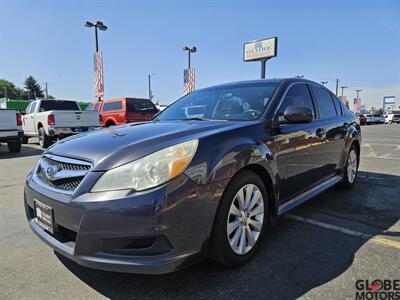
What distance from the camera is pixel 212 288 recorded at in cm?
227

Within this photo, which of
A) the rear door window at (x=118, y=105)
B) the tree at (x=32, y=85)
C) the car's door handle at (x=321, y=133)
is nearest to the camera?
the car's door handle at (x=321, y=133)

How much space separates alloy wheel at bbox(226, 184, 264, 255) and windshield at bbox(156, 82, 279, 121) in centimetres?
81

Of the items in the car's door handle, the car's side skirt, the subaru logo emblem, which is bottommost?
the car's side skirt

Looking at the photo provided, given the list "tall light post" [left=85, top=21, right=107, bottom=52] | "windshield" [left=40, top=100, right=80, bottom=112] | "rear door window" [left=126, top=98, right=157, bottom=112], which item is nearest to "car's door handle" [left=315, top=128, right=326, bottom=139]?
"rear door window" [left=126, top=98, right=157, bottom=112]

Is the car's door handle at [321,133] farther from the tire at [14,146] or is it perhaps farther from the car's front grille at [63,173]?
the tire at [14,146]

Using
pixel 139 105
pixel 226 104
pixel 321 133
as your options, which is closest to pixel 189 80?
pixel 139 105

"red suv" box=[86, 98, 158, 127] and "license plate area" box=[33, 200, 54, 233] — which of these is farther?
"red suv" box=[86, 98, 158, 127]

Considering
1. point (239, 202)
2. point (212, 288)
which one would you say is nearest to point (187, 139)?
point (239, 202)

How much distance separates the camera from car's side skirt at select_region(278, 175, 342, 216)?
10.2 feet

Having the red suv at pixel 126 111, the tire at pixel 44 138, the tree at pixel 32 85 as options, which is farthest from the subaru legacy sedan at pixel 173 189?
the tree at pixel 32 85

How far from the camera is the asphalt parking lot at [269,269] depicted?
2.25m

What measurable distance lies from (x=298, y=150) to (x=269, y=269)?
1325 mm

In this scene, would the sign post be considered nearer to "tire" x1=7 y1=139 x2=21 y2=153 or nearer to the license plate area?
"tire" x1=7 y1=139 x2=21 y2=153

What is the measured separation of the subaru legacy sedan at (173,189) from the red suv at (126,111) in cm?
1084
